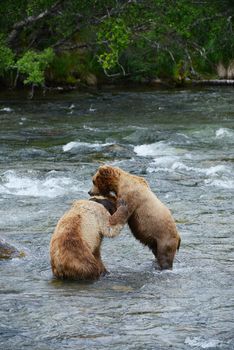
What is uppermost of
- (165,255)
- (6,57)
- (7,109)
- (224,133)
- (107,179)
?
(6,57)

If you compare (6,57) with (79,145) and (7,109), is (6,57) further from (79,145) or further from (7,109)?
(79,145)

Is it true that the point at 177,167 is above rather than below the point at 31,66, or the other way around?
below

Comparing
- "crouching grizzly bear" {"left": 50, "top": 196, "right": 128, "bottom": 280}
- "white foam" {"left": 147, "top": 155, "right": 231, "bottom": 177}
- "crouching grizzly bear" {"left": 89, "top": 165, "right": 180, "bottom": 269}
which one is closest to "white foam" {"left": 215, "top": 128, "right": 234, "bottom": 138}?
"white foam" {"left": 147, "top": 155, "right": 231, "bottom": 177}

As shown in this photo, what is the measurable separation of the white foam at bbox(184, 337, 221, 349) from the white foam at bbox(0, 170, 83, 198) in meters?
6.33

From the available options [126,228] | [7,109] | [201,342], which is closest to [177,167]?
[126,228]

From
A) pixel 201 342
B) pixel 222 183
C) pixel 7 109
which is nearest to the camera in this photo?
pixel 201 342

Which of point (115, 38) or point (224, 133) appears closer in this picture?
point (224, 133)

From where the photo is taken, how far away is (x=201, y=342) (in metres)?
6.04

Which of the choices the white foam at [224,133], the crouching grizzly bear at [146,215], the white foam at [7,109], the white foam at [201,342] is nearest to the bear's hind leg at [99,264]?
the crouching grizzly bear at [146,215]

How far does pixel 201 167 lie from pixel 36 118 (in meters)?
7.69

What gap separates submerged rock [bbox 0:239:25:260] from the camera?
8.62m

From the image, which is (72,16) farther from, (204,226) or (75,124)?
(204,226)

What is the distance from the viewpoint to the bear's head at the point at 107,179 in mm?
8281

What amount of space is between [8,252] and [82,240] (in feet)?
4.43
